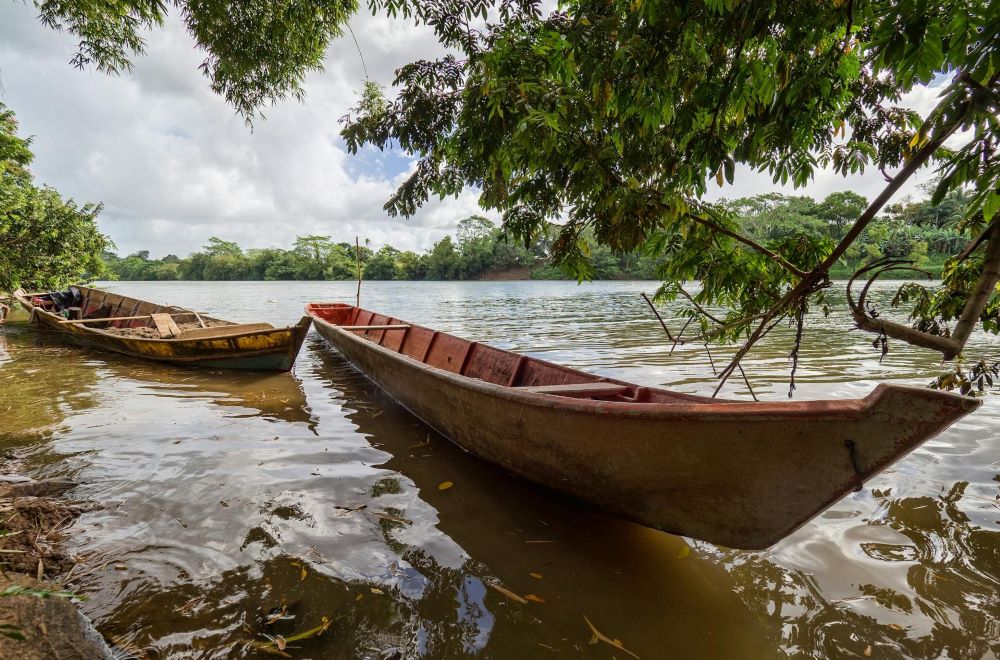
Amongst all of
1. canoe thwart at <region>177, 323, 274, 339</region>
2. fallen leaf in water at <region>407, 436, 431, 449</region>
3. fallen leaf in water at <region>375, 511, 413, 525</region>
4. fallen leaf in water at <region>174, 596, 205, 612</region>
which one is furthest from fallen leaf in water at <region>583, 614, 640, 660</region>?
canoe thwart at <region>177, 323, 274, 339</region>

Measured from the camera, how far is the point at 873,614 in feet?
7.25

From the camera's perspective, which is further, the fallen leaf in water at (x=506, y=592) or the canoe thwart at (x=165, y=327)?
the canoe thwart at (x=165, y=327)

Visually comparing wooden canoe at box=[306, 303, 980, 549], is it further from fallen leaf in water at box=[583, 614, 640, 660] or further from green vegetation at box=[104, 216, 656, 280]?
green vegetation at box=[104, 216, 656, 280]

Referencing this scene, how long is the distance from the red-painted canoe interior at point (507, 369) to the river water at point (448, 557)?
93 centimetres

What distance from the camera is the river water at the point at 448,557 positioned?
2.11 meters

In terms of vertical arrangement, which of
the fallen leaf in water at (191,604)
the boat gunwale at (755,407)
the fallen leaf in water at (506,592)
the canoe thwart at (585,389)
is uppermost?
the boat gunwale at (755,407)

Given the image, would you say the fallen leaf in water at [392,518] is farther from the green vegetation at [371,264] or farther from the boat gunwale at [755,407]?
the green vegetation at [371,264]

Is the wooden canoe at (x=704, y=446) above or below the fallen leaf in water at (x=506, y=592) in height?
above

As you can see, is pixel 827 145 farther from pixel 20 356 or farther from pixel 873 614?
pixel 20 356

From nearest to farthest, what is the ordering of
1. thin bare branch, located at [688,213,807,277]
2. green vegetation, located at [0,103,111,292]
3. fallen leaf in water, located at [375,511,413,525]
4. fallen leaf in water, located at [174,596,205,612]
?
fallen leaf in water, located at [174,596,205,612]
thin bare branch, located at [688,213,807,277]
fallen leaf in water, located at [375,511,413,525]
green vegetation, located at [0,103,111,292]

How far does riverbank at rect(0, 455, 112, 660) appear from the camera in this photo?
5.11 ft

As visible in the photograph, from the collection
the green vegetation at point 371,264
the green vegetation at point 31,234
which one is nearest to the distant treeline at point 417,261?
the green vegetation at point 371,264

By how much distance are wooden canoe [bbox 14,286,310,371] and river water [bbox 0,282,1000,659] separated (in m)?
2.39

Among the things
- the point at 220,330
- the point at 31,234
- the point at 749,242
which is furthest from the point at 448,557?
the point at 31,234
